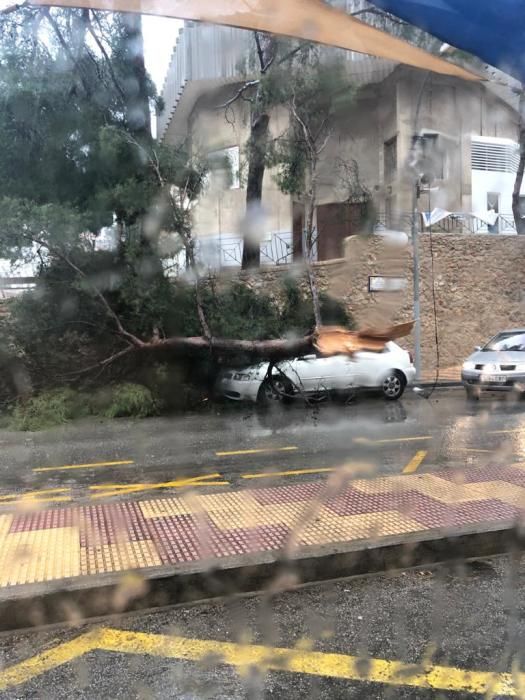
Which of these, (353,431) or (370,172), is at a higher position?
(370,172)

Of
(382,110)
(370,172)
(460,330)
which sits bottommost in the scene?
(460,330)

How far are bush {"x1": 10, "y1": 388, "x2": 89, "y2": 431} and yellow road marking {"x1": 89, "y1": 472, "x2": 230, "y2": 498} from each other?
3.88m

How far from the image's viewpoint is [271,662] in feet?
7.68

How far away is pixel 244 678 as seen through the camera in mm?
2232

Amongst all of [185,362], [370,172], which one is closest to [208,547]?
[370,172]

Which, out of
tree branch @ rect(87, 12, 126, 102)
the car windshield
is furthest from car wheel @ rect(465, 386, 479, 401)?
tree branch @ rect(87, 12, 126, 102)

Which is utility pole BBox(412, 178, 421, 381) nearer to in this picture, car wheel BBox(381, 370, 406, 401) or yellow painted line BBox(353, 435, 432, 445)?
car wheel BBox(381, 370, 406, 401)

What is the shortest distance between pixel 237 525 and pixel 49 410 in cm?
582

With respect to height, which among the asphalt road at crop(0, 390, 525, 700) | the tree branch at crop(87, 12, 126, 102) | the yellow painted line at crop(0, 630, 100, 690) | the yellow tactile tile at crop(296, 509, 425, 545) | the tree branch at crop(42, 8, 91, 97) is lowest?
the asphalt road at crop(0, 390, 525, 700)

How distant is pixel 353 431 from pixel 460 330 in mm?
3479

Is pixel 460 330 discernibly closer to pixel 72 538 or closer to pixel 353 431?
pixel 72 538

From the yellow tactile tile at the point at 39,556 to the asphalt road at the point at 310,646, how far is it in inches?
11.5

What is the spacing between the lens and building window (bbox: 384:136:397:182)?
7.15ft

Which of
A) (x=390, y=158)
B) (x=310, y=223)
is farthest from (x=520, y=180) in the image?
(x=310, y=223)
